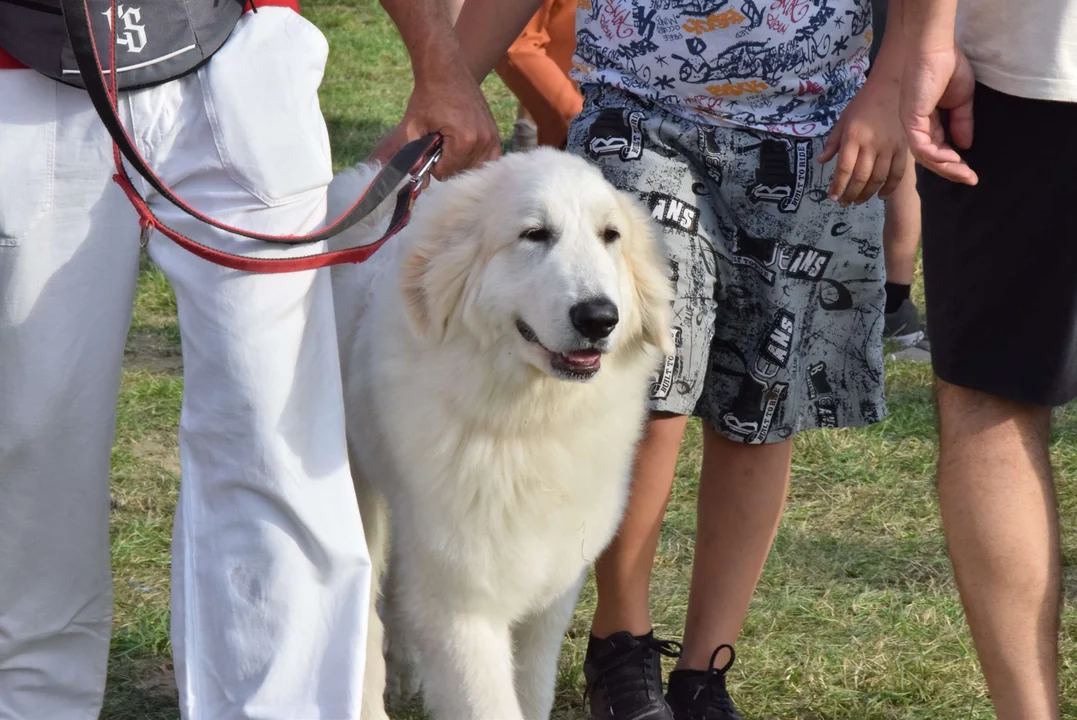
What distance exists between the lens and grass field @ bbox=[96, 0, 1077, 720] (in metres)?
2.94

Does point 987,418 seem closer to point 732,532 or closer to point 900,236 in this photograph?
point 732,532

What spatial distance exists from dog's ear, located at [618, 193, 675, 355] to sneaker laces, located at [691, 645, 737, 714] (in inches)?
29.5

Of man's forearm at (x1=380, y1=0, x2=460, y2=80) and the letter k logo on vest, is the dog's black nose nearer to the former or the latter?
man's forearm at (x1=380, y1=0, x2=460, y2=80)

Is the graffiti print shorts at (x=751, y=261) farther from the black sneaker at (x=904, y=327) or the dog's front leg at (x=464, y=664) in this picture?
the black sneaker at (x=904, y=327)

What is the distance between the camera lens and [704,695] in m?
2.79

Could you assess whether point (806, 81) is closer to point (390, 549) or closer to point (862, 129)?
point (862, 129)

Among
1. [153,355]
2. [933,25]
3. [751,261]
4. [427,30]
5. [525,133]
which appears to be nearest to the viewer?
[933,25]

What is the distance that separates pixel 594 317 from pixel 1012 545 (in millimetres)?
820

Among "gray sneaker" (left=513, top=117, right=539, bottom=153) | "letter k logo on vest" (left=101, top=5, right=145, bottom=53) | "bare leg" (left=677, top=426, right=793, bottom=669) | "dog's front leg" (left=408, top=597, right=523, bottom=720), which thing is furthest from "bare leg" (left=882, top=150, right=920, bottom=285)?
"letter k logo on vest" (left=101, top=5, right=145, bottom=53)

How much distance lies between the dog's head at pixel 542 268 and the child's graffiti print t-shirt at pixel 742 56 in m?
0.24

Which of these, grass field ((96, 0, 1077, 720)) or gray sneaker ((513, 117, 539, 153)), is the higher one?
grass field ((96, 0, 1077, 720))

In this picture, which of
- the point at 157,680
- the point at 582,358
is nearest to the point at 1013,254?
the point at 582,358

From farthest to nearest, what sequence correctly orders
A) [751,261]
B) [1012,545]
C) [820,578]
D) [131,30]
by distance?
[820,578]
[751,261]
[1012,545]
[131,30]

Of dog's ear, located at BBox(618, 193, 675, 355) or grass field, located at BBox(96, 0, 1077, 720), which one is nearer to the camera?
dog's ear, located at BBox(618, 193, 675, 355)
